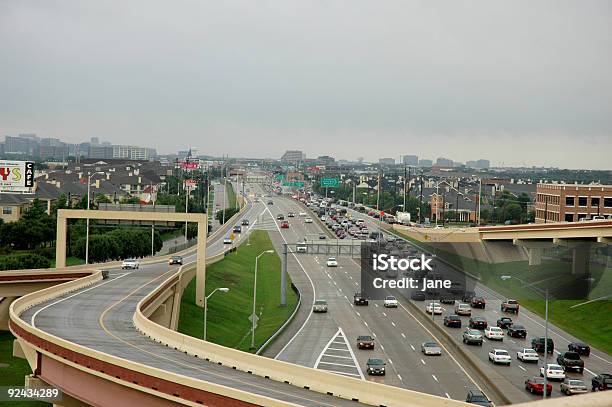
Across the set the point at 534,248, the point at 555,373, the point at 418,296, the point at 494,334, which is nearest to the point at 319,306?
the point at 418,296

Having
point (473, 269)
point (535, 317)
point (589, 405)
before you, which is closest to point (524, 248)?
point (473, 269)

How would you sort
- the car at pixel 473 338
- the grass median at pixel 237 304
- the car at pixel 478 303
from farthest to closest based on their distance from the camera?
1. the car at pixel 478 303
2. the grass median at pixel 237 304
3. the car at pixel 473 338

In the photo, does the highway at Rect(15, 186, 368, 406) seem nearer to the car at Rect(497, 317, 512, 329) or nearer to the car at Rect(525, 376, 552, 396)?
the car at Rect(525, 376, 552, 396)

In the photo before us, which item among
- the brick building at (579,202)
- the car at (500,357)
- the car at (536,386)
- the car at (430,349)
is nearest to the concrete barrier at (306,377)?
the car at (536,386)

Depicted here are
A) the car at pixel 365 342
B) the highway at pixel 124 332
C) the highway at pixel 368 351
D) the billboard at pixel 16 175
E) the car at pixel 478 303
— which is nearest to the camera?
the highway at pixel 124 332

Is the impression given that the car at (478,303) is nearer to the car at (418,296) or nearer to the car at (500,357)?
the car at (418,296)

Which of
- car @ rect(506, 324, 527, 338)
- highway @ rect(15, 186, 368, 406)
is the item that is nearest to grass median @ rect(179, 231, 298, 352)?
highway @ rect(15, 186, 368, 406)
